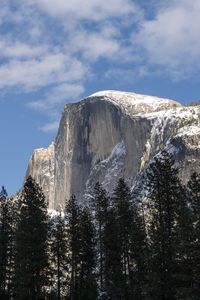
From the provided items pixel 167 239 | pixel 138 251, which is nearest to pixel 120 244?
pixel 138 251

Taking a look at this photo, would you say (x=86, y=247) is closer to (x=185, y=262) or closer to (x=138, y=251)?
(x=138, y=251)

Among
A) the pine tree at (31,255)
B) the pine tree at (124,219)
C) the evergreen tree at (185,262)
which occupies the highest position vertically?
the pine tree at (124,219)

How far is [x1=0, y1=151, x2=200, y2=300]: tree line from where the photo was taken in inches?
1518

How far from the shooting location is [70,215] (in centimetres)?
5775

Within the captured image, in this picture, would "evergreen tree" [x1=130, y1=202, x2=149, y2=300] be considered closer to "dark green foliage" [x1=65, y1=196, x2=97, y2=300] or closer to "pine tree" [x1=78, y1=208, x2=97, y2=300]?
"dark green foliage" [x1=65, y1=196, x2=97, y2=300]

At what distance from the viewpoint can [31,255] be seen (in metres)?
48.7

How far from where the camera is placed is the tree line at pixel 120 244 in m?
38.6

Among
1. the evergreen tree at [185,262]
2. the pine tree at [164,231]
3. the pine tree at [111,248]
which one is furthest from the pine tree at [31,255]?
the evergreen tree at [185,262]

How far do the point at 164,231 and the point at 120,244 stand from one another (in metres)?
13.3

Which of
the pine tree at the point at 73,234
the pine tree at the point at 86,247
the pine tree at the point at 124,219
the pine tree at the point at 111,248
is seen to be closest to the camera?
the pine tree at the point at 111,248

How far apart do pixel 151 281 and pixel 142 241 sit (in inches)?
607

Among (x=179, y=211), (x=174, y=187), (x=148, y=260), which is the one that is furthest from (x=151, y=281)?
(x=174, y=187)

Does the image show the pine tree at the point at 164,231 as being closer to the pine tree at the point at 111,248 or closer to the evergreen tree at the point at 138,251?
the evergreen tree at the point at 138,251

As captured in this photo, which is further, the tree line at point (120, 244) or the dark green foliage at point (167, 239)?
the tree line at point (120, 244)
